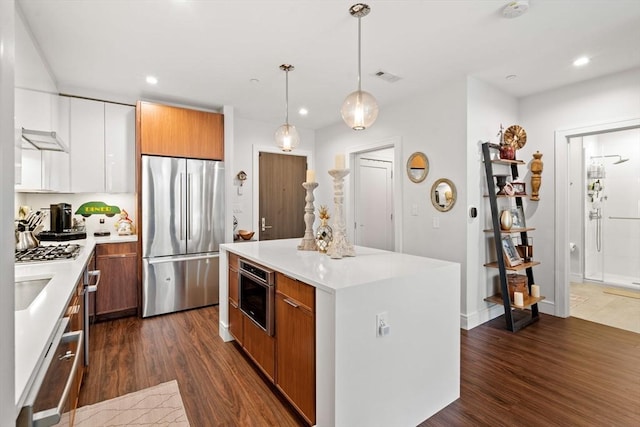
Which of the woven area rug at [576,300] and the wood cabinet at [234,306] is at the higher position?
the wood cabinet at [234,306]

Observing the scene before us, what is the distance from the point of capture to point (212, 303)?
163 inches

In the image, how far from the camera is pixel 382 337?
66.3 inches

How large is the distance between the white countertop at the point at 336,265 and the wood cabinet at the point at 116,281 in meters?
1.75

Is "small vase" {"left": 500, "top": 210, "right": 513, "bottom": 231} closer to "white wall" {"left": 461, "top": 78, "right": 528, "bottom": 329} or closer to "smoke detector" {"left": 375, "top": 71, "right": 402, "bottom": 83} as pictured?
"white wall" {"left": 461, "top": 78, "right": 528, "bottom": 329}

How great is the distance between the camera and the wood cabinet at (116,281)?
3562 millimetres

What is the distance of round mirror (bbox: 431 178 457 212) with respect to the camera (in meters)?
3.42

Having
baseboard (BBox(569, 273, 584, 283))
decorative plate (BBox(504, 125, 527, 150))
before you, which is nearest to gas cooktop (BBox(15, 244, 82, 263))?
decorative plate (BBox(504, 125, 527, 150))

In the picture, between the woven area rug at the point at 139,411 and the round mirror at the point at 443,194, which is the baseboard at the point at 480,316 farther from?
the woven area rug at the point at 139,411

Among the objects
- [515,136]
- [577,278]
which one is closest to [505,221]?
[515,136]

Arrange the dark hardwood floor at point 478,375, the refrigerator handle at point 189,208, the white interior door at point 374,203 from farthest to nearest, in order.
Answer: the white interior door at point 374,203 → the refrigerator handle at point 189,208 → the dark hardwood floor at point 478,375

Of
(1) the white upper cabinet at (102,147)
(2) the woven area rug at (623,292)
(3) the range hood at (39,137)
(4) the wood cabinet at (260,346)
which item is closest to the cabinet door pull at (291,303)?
(4) the wood cabinet at (260,346)

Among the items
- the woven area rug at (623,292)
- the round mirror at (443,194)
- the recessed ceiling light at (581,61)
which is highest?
the recessed ceiling light at (581,61)

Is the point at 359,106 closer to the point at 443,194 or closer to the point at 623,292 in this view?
the point at 443,194

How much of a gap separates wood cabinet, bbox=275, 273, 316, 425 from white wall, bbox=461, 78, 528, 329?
2195 millimetres
